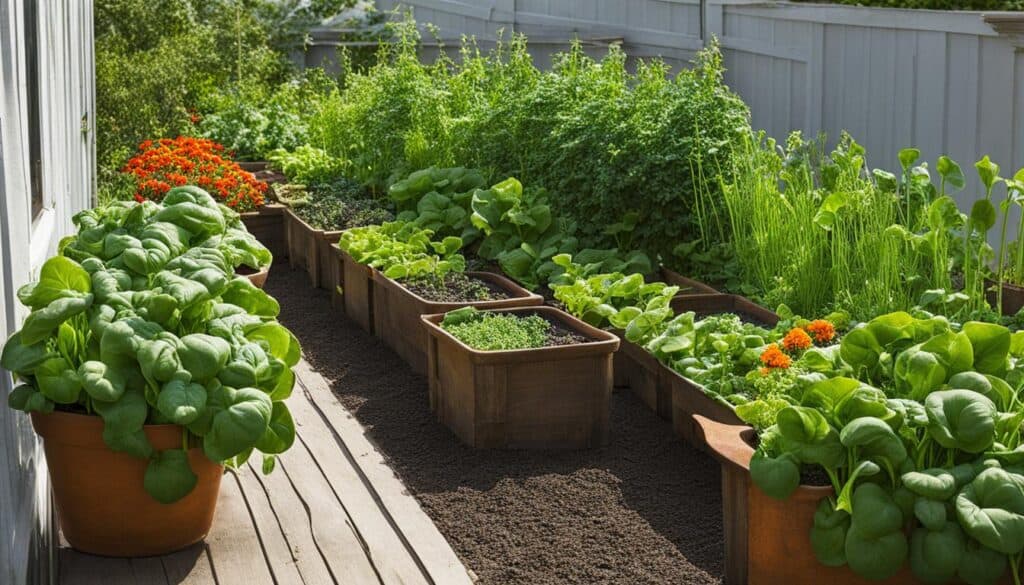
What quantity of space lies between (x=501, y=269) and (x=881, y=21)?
2718mm

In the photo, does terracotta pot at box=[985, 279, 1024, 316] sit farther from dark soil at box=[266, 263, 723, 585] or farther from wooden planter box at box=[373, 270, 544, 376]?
wooden planter box at box=[373, 270, 544, 376]

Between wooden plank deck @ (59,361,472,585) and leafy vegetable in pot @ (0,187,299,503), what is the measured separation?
29cm

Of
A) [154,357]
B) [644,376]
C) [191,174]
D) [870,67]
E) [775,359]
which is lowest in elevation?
[644,376]

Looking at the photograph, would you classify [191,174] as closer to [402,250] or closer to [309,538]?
[402,250]

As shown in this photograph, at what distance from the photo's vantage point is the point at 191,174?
24.6 ft

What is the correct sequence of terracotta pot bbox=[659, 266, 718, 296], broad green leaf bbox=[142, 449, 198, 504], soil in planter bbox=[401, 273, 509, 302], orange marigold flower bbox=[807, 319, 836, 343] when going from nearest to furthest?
broad green leaf bbox=[142, 449, 198, 504]
orange marigold flower bbox=[807, 319, 836, 343]
soil in planter bbox=[401, 273, 509, 302]
terracotta pot bbox=[659, 266, 718, 296]

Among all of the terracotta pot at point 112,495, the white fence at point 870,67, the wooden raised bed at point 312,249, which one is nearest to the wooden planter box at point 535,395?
the terracotta pot at point 112,495

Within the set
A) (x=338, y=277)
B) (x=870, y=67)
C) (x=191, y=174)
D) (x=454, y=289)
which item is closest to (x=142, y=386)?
(x=454, y=289)

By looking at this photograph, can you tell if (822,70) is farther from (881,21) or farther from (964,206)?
(964,206)

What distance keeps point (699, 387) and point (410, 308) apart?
1738 mm

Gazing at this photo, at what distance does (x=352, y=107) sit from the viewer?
8.84m

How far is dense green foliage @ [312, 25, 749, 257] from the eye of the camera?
635 cm

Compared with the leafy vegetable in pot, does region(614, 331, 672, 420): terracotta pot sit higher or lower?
lower

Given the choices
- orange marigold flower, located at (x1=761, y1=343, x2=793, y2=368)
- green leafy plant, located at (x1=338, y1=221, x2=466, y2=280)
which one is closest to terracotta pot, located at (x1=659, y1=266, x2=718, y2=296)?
green leafy plant, located at (x1=338, y1=221, x2=466, y2=280)
